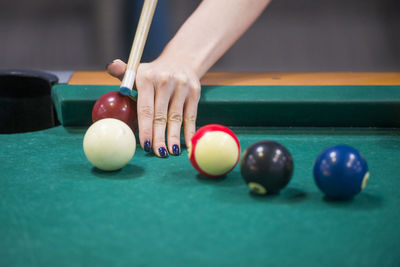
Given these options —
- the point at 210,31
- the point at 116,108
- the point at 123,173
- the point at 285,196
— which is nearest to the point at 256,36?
the point at 210,31

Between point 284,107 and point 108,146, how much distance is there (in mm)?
935

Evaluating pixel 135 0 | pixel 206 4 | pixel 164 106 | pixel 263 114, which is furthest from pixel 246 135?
pixel 135 0

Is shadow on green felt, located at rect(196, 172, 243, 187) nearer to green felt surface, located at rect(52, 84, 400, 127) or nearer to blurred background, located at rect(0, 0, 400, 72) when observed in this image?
green felt surface, located at rect(52, 84, 400, 127)

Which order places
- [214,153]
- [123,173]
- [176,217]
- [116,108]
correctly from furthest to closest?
[116,108], [123,173], [214,153], [176,217]

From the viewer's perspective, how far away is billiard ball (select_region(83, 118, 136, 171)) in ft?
5.85

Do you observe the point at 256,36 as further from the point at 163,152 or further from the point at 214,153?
the point at 214,153

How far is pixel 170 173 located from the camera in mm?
1818

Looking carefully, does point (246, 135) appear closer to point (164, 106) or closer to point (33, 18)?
point (164, 106)

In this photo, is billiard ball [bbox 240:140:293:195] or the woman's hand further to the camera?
the woman's hand

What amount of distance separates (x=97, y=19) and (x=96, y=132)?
6.39m

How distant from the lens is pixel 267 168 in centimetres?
155

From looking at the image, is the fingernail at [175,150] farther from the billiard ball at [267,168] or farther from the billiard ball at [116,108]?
the billiard ball at [267,168]

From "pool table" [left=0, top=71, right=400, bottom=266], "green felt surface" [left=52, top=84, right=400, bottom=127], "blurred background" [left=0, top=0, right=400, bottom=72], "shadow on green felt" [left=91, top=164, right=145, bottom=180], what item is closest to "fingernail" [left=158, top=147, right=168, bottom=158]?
"pool table" [left=0, top=71, right=400, bottom=266]

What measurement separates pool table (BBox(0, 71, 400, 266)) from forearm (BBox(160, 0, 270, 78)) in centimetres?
21
